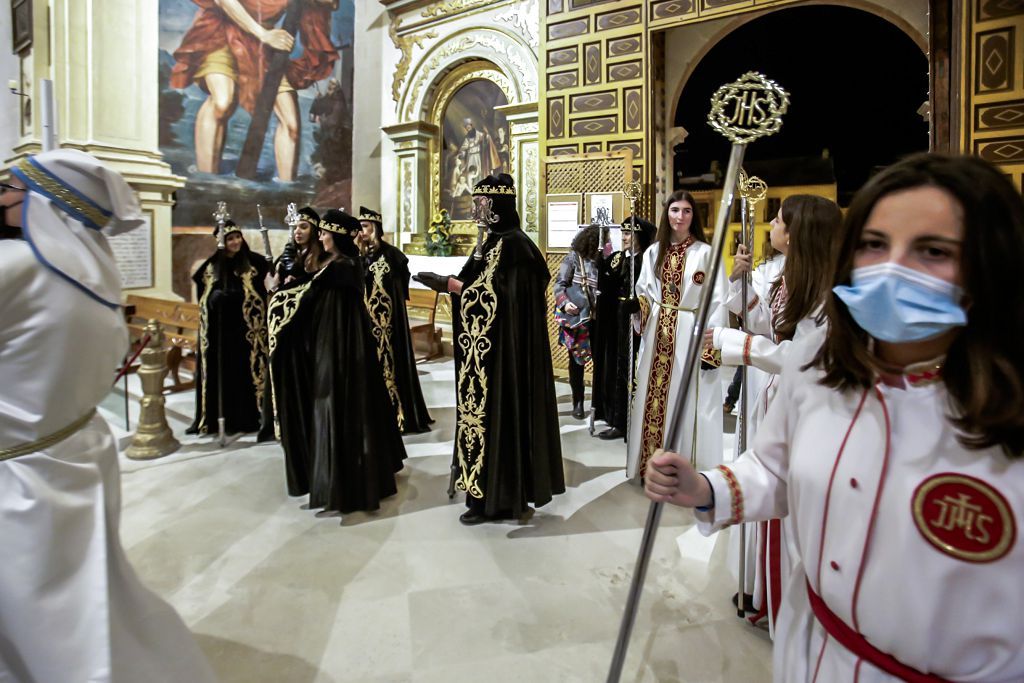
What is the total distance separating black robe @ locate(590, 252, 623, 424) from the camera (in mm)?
5773

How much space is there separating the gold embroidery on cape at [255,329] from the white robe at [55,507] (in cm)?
381

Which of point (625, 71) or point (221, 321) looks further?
point (625, 71)

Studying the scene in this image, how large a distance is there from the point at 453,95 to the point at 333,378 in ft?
30.5

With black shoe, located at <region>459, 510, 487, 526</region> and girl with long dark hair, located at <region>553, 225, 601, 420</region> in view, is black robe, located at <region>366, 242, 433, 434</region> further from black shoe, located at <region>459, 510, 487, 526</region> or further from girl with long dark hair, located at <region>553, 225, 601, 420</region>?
black shoe, located at <region>459, 510, 487, 526</region>

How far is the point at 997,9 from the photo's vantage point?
210 inches

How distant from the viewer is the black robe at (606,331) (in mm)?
5773

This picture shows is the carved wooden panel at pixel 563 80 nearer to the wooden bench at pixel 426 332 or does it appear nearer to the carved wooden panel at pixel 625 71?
the carved wooden panel at pixel 625 71

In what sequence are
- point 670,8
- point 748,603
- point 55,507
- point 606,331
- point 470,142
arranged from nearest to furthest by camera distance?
1. point 55,507
2. point 748,603
3. point 606,331
4. point 670,8
5. point 470,142

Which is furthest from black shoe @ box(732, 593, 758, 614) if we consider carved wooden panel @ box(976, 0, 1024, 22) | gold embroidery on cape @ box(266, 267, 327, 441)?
carved wooden panel @ box(976, 0, 1024, 22)

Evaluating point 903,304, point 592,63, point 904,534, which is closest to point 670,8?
point 592,63

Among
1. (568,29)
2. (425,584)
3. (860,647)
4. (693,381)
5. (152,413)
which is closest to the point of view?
(860,647)

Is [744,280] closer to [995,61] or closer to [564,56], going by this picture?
[995,61]

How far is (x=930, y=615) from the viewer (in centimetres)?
98

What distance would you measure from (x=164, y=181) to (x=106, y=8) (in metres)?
2.45
